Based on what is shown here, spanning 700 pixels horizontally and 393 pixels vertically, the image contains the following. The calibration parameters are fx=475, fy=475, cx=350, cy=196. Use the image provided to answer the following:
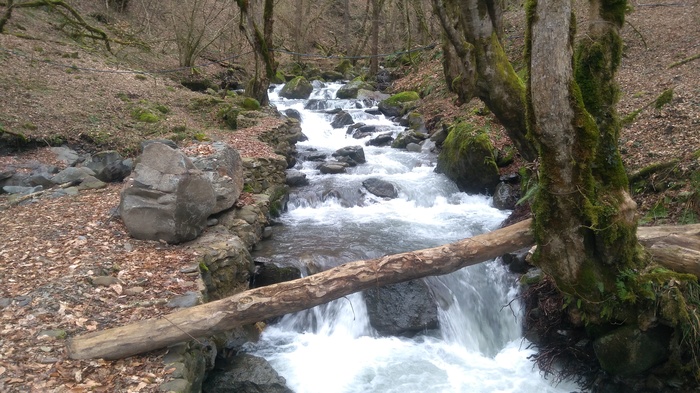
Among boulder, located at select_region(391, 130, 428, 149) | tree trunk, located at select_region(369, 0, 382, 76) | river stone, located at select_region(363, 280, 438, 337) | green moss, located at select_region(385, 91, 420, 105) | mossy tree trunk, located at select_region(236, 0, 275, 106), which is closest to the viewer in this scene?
river stone, located at select_region(363, 280, 438, 337)

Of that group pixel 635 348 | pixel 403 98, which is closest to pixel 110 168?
pixel 635 348

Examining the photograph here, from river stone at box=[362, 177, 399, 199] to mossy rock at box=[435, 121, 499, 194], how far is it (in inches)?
59.3

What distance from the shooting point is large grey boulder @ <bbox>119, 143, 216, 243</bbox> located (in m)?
6.14

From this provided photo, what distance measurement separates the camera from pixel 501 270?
24.7 ft

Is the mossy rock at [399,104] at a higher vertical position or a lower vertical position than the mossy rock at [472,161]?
higher

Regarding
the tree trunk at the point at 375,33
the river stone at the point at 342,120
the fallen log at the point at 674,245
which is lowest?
the fallen log at the point at 674,245

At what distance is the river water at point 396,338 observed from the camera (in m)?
5.93

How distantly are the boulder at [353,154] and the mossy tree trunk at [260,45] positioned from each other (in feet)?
12.3

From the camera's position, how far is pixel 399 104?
18859 mm

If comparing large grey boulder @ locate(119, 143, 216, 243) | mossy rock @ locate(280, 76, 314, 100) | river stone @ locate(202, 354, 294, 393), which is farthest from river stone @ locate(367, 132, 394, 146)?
river stone @ locate(202, 354, 294, 393)

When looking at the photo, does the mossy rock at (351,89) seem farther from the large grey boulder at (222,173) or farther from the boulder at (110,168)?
the large grey boulder at (222,173)

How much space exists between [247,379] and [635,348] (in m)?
4.17

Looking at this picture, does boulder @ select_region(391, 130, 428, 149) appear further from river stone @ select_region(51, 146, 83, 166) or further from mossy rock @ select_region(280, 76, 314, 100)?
river stone @ select_region(51, 146, 83, 166)

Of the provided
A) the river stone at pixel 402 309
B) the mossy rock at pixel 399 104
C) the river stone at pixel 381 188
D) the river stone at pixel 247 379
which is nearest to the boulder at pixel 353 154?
the river stone at pixel 381 188
